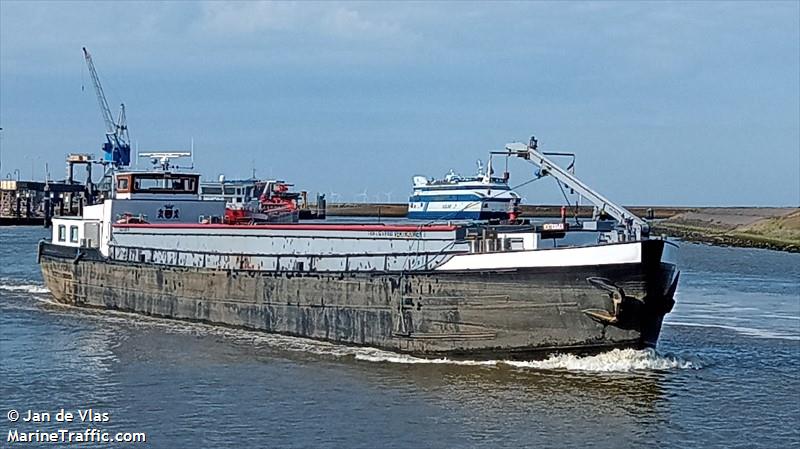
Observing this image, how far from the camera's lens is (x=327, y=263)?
30562 mm

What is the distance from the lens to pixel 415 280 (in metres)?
27.0

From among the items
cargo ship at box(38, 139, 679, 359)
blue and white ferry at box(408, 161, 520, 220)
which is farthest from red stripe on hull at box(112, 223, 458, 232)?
blue and white ferry at box(408, 161, 520, 220)

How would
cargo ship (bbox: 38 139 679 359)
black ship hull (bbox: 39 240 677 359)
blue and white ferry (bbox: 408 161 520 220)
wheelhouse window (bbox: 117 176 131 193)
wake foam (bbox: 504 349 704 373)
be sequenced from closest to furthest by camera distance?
black ship hull (bbox: 39 240 677 359), cargo ship (bbox: 38 139 679 359), wake foam (bbox: 504 349 704 373), wheelhouse window (bbox: 117 176 131 193), blue and white ferry (bbox: 408 161 520 220)

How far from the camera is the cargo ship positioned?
24.6m

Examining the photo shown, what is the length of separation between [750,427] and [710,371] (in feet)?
18.0

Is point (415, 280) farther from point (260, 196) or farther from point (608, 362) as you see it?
point (260, 196)

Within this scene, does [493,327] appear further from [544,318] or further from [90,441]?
[90,441]

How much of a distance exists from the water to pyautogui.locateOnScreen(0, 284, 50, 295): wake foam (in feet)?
42.1

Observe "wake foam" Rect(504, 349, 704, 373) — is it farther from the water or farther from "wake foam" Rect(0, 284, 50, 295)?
"wake foam" Rect(0, 284, 50, 295)

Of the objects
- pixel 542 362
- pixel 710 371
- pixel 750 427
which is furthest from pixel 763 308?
pixel 750 427

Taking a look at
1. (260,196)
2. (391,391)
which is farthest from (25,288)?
(391,391)

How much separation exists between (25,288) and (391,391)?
3038 centimetres

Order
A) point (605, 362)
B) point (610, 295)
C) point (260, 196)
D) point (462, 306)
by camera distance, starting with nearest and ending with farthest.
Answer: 1. point (610, 295)
2. point (605, 362)
3. point (462, 306)
4. point (260, 196)

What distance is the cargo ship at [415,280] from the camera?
24.6 metres
